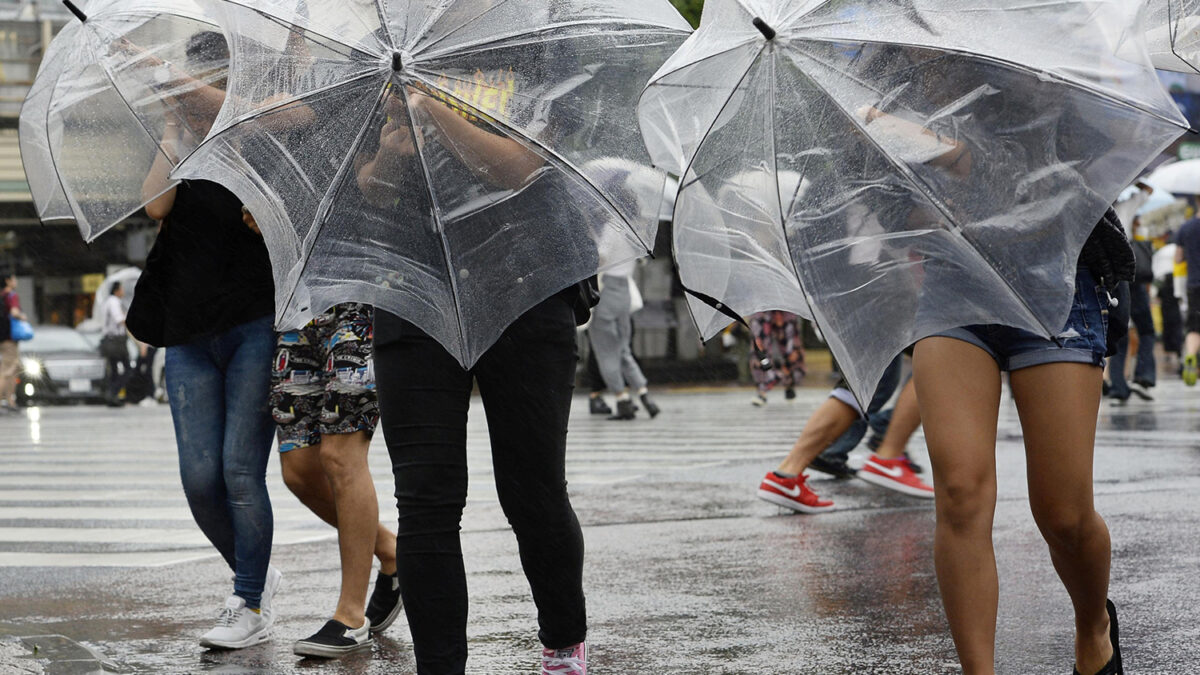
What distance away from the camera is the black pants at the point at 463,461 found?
11.7 feet

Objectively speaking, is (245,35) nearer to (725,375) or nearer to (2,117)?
(725,375)

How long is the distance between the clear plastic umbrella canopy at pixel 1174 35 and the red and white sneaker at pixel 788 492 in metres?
3.90

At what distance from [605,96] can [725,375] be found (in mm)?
21876

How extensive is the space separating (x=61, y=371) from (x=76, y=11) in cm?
1950

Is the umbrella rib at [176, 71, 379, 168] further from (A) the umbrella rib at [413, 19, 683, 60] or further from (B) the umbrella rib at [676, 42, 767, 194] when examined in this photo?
(B) the umbrella rib at [676, 42, 767, 194]

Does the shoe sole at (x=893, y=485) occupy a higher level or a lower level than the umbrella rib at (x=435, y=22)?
lower

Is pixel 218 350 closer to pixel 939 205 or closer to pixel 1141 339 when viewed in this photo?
pixel 939 205

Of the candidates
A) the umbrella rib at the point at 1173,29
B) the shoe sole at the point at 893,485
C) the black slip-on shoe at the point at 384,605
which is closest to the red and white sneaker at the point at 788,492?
the shoe sole at the point at 893,485

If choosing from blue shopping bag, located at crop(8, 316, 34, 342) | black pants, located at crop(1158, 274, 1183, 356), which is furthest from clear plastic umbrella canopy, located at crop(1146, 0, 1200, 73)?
blue shopping bag, located at crop(8, 316, 34, 342)

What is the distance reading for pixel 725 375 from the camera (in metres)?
25.2

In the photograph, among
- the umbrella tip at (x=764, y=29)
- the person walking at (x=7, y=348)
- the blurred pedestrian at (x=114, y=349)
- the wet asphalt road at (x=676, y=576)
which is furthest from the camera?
the blurred pedestrian at (x=114, y=349)

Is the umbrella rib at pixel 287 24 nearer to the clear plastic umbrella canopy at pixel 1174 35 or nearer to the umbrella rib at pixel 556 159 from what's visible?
the umbrella rib at pixel 556 159

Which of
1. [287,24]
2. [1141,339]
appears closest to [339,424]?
[287,24]

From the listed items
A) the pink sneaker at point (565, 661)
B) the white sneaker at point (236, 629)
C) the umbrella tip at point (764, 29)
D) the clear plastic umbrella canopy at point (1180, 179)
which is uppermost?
the clear plastic umbrella canopy at point (1180, 179)
